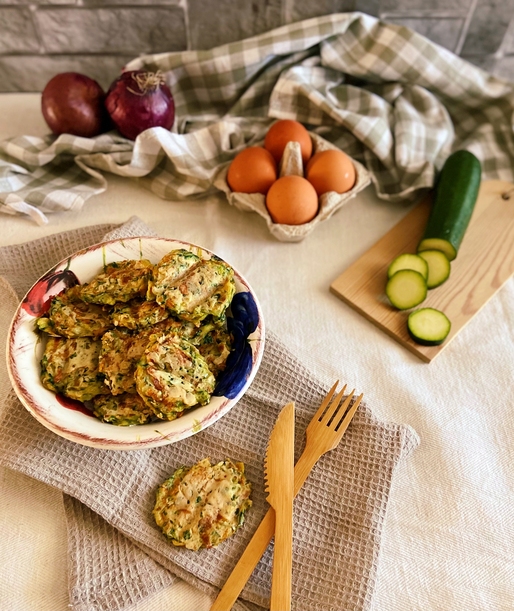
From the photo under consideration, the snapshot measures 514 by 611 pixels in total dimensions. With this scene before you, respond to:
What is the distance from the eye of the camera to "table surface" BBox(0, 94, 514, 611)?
31.2 inches

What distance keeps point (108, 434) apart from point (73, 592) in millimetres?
213

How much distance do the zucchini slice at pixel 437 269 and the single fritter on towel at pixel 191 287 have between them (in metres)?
0.48

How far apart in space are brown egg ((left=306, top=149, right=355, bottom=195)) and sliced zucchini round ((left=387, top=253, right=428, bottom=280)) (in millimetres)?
205

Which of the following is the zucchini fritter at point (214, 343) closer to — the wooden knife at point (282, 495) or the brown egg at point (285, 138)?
the wooden knife at point (282, 495)

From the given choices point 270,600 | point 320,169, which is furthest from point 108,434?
point 320,169

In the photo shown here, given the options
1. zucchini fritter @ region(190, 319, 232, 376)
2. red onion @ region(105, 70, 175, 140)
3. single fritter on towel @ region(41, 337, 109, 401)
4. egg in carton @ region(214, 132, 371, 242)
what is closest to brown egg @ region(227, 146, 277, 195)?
egg in carton @ region(214, 132, 371, 242)

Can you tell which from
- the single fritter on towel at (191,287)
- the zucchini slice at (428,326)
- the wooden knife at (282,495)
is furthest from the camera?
the zucchini slice at (428,326)

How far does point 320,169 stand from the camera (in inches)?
47.2

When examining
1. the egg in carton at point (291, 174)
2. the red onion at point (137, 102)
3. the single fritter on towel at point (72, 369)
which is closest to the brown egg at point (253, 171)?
the egg in carton at point (291, 174)

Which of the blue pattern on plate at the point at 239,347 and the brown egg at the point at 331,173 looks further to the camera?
the brown egg at the point at 331,173

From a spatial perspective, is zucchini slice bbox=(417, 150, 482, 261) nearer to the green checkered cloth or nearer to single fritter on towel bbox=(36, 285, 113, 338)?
the green checkered cloth

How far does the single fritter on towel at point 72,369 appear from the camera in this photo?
0.81 meters

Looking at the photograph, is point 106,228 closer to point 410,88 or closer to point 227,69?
point 227,69

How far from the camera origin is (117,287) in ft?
2.89
